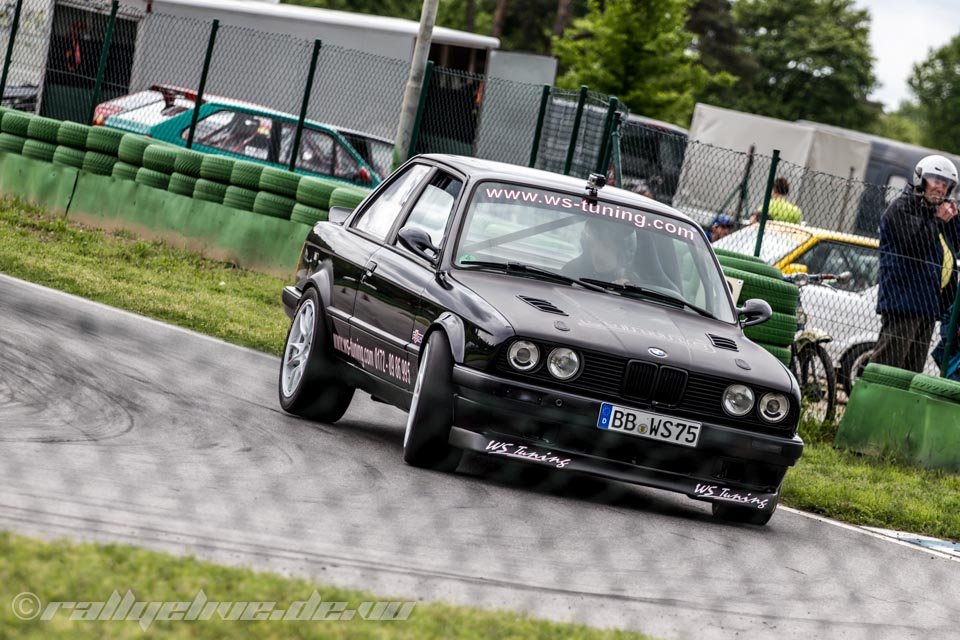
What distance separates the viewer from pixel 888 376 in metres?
11.3

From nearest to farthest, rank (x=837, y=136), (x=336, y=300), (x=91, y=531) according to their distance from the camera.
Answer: (x=91, y=531) < (x=336, y=300) < (x=837, y=136)

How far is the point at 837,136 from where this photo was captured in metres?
35.1

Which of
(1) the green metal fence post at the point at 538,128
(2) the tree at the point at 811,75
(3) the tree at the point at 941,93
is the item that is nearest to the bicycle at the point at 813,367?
(1) the green metal fence post at the point at 538,128

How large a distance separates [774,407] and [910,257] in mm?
5152

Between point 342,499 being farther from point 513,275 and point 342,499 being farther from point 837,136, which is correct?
point 837,136

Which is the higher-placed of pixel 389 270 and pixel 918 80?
pixel 918 80

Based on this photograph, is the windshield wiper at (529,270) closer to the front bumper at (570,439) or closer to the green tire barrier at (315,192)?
the front bumper at (570,439)

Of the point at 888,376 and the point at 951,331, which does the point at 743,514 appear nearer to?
the point at 888,376

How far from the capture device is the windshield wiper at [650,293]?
8.13m

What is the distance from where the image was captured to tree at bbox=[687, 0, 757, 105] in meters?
75.9

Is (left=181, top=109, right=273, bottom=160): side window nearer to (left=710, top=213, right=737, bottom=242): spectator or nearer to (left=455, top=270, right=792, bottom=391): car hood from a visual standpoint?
(left=710, top=213, right=737, bottom=242): spectator

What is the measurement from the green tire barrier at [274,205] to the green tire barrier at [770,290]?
18.2ft

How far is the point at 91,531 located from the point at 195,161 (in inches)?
474

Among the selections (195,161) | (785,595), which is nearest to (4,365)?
(785,595)
